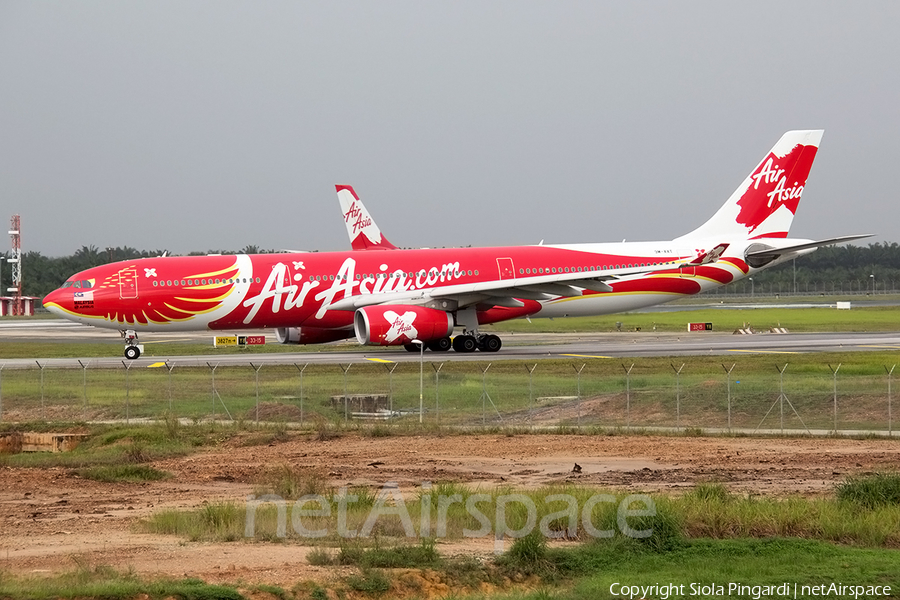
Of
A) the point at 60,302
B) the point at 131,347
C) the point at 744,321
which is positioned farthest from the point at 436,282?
the point at 744,321

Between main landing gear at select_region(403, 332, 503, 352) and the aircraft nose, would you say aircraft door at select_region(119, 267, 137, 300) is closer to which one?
the aircraft nose

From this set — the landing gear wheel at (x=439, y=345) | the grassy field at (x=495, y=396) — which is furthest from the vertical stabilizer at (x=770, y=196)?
the grassy field at (x=495, y=396)

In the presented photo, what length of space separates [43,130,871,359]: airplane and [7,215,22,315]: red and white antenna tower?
7560 centimetres

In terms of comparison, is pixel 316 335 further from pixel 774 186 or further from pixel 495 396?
pixel 774 186

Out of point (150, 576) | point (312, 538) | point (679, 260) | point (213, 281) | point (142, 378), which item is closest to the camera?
point (150, 576)

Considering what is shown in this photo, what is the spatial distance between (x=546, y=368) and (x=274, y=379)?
9.01 metres

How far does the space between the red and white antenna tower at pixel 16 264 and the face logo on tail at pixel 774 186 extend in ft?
274

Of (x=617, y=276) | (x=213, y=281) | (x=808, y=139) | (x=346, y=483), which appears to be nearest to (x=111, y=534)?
(x=346, y=483)

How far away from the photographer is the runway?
4012cm

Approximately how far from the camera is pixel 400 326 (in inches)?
1517

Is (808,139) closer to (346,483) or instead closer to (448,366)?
(448,366)

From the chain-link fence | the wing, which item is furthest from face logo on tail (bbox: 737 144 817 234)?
the chain-link fence

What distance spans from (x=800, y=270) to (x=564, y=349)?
11876 centimetres

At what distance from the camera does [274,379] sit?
1305 inches
